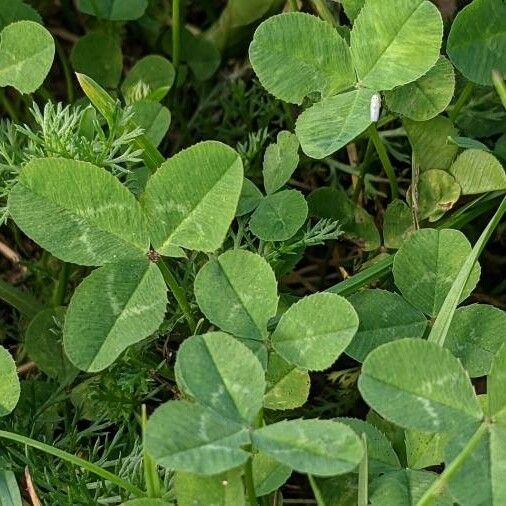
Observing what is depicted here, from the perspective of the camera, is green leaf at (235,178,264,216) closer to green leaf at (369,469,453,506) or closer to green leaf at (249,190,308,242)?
green leaf at (249,190,308,242)

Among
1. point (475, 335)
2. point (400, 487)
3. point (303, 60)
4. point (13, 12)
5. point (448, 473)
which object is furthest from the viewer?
point (13, 12)

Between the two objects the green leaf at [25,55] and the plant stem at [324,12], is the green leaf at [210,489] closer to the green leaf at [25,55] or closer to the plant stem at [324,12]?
the green leaf at [25,55]

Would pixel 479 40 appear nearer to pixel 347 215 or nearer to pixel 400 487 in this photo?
pixel 347 215

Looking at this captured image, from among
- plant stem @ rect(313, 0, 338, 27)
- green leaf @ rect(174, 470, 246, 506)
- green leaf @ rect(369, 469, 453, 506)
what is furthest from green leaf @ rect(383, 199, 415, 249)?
green leaf @ rect(174, 470, 246, 506)

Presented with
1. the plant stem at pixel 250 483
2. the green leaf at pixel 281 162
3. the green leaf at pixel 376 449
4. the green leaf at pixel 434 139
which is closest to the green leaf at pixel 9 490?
the plant stem at pixel 250 483

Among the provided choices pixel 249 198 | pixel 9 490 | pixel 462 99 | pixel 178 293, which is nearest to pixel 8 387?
pixel 9 490

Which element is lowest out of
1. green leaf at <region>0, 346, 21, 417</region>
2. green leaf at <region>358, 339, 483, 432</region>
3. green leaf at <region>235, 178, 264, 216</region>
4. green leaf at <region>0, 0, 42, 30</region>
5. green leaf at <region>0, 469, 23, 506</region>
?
green leaf at <region>0, 469, 23, 506</region>
